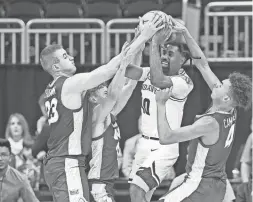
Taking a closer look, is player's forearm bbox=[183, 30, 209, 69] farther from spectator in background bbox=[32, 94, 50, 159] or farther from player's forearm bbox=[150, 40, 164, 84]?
spectator in background bbox=[32, 94, 50, 159]

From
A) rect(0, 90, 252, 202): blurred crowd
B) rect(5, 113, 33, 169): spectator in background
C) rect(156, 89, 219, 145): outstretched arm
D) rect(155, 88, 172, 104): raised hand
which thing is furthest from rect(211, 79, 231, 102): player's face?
rect(5, 113, 33, 169): spectator in background

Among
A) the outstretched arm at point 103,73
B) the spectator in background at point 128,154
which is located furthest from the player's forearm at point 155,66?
the spectator in background at point 128,154

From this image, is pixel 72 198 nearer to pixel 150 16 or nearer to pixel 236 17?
pixel 150 16

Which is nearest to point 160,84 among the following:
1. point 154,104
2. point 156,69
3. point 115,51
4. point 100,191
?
point 156,69

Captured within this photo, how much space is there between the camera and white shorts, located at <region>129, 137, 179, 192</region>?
909 cm

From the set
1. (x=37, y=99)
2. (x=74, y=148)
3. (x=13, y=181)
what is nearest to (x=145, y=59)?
(x=37, y=99)

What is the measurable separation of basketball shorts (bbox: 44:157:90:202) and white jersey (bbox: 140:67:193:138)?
34.8 inches

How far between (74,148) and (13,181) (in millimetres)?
1524

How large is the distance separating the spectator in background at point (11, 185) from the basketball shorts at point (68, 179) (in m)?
1.14

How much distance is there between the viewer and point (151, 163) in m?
9.19

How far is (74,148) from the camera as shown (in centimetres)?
874

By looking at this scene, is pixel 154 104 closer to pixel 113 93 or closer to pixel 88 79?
pixel 113 93

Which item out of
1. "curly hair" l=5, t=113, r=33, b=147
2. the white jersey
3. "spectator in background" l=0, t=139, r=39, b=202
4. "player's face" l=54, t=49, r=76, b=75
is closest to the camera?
"player's face" l=54, t=49, r=76, b=75

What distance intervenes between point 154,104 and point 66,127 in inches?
40.7
